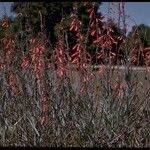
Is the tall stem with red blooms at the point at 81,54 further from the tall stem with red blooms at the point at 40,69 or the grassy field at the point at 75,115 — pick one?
the tall stem with red blooms at the point at 40,69

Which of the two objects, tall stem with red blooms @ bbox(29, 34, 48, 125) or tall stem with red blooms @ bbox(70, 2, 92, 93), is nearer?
tall stem with red blooms @ bbox(29, 34, 48, 125)

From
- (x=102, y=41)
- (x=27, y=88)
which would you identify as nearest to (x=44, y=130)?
(x=27, y=88)

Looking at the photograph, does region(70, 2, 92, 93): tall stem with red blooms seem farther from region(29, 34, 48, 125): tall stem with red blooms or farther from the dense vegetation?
region(29, 34, 48, 125): tall stem with red blooms

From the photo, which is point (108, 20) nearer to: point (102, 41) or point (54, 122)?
point (102, 41)

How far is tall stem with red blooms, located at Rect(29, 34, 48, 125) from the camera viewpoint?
145 inches

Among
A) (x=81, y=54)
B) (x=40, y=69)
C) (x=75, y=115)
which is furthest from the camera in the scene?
(x=81, y=54)

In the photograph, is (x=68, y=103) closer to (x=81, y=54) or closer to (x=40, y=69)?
(x=40, y=69)

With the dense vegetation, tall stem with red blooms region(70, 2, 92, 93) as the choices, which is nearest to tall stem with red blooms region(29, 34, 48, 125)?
the dense vegetation

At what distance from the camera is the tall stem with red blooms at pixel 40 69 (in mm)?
3688

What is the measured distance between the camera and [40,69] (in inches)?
160

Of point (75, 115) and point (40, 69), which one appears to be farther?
point (40, 69)

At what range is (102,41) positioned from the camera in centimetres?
436

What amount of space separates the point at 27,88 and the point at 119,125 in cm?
85

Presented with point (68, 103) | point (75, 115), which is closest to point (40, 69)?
point (68, 103)
